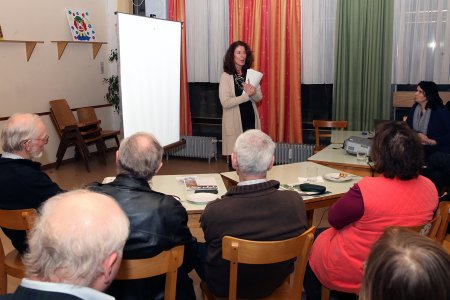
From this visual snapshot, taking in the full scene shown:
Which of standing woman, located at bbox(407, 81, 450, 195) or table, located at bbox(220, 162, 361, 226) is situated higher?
standing woman, located at bbox(407, 81, 450, 195)

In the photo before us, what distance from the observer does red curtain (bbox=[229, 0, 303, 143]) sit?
6113mm

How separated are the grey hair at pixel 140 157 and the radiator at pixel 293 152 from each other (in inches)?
172

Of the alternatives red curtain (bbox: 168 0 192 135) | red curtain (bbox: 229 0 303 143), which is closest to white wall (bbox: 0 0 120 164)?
red curtain (bbox: 168 0 192 135)

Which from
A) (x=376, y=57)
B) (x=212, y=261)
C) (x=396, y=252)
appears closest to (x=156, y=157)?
(x=212, y=261)

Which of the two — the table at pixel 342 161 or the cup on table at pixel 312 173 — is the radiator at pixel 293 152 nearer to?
the table at pixel 342 161

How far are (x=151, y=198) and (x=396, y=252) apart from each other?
1.14 metres

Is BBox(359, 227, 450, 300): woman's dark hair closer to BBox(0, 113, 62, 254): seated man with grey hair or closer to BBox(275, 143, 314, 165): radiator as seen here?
BBox(0, 113, 62, 254): seated man with grey hair

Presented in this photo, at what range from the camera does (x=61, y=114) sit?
20.8ft

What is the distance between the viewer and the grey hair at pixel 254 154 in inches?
83.7

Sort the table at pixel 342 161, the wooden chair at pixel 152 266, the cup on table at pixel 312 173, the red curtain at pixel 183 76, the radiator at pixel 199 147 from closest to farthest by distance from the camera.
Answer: the wooden chair at pixel 152 266, the cup on table at pixel 312 173, the table at pixel 342 161, the red curtain at pixel 183 76, the radiator at pixel 199 147

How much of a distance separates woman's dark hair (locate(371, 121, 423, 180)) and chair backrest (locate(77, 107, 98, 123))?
543cm

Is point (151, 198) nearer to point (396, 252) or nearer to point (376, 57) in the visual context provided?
point (396, 252)

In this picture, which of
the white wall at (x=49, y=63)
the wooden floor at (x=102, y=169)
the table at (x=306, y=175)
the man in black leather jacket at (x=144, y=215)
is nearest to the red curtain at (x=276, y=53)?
the wooden floor at (x=102, y=169)

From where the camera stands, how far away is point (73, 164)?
667cm
